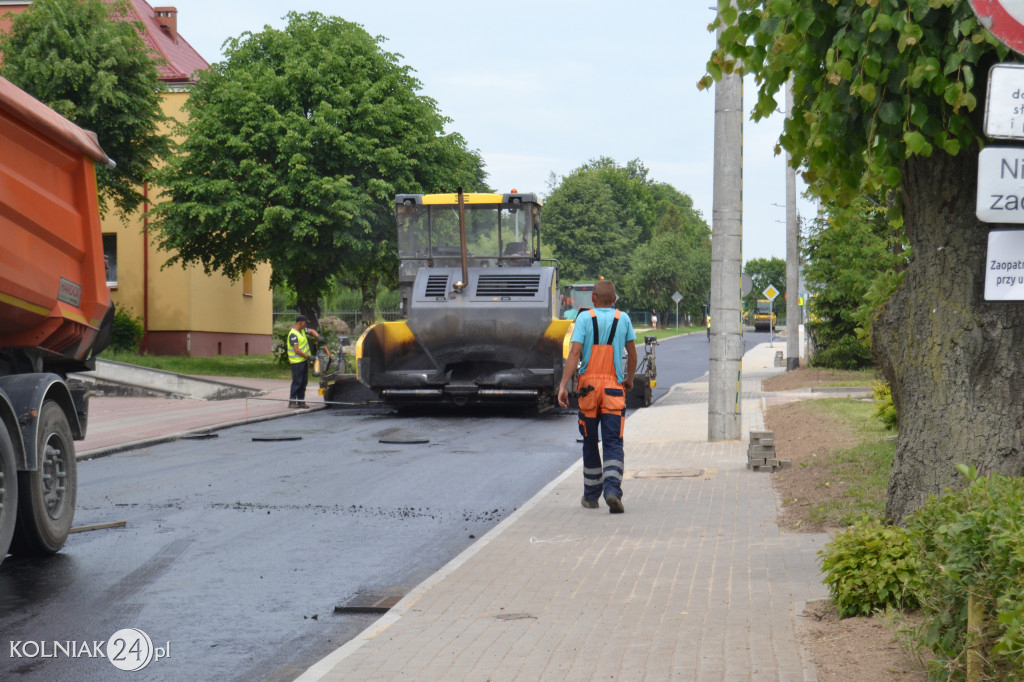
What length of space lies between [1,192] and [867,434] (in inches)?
417

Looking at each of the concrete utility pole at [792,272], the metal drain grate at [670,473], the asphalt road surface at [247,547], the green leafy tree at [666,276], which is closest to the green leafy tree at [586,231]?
the green leafy tree at [666,276]

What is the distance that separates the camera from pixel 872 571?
5.59m

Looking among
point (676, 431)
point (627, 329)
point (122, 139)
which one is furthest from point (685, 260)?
point (627, 329)

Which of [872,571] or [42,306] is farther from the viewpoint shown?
[42,306]

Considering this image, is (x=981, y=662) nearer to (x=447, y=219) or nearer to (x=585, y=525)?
(x=585, y=525)

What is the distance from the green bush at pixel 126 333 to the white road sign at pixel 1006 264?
113 ft

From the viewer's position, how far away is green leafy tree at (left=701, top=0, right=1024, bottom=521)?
18.4 ft

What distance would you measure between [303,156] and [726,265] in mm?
18547

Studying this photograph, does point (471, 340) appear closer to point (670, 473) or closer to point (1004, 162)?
point (670, 473)

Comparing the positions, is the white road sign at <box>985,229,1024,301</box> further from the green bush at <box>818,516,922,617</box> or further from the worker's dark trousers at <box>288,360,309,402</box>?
the worker's dark trousers at <box>288,360,309,402</box>

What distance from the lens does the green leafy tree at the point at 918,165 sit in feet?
18.4

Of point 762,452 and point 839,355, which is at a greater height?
point 839,355

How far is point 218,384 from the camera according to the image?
82.7ft

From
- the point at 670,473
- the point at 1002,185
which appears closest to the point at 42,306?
the point at 670,473
